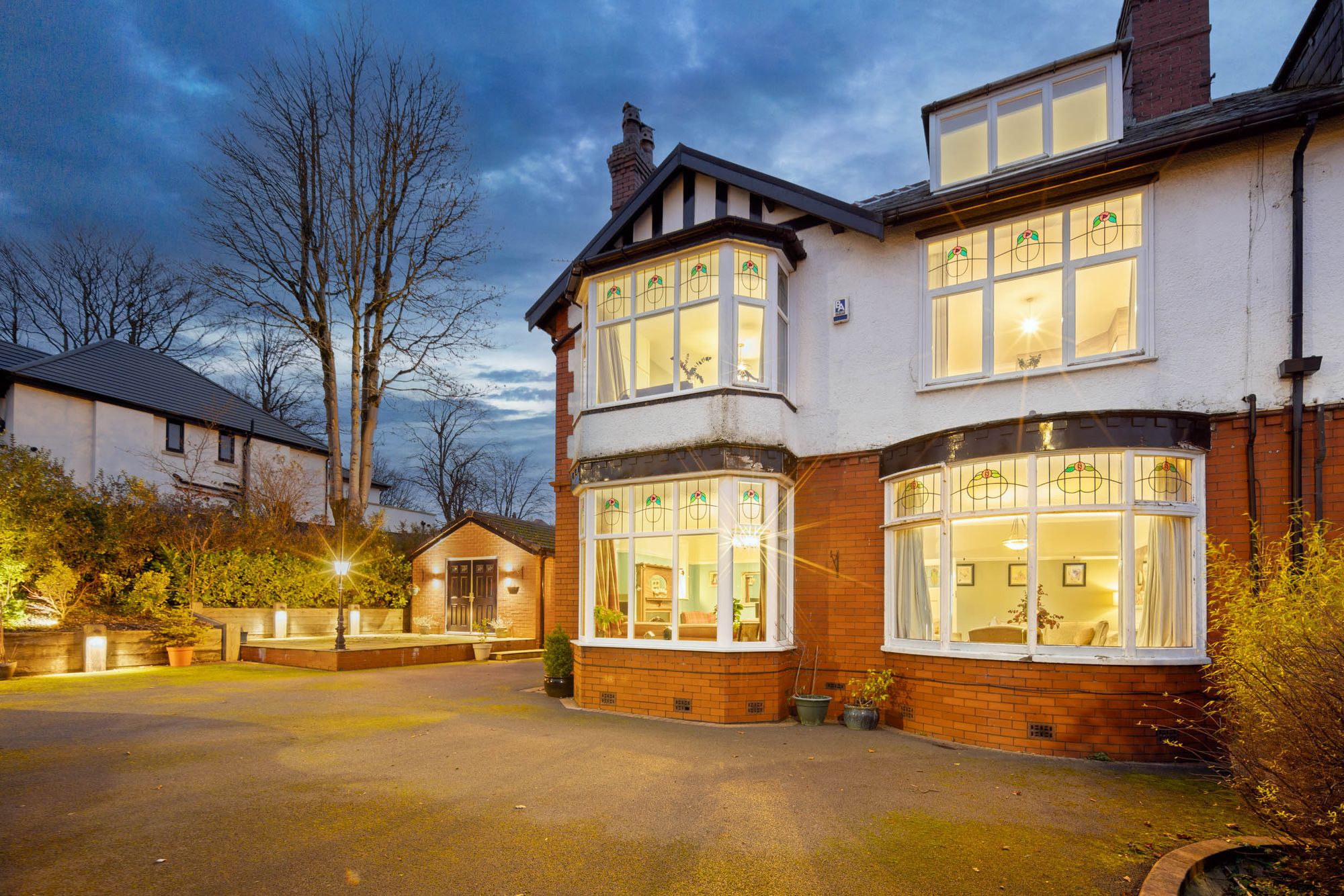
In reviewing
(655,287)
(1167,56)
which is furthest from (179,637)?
(1167,56)

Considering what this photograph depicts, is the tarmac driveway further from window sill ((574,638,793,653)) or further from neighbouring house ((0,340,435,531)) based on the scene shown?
neighbouring house ((0,340,435,531))

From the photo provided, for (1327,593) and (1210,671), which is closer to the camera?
(1327,593)

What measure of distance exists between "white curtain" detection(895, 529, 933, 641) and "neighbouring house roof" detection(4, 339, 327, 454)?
2550 cm

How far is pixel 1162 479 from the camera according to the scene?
7891 mm

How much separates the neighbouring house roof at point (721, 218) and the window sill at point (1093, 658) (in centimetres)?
517

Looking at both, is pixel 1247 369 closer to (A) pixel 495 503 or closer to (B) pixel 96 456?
(B) pixel 96 456

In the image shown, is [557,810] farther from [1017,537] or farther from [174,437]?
[174,437]

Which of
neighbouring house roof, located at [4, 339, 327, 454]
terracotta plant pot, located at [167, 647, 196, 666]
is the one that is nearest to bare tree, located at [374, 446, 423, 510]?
neighbouring house roof, located at [4, 339, 327, 454]

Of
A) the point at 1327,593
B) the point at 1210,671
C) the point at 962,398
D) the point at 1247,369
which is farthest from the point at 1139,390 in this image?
the point at 1327,593

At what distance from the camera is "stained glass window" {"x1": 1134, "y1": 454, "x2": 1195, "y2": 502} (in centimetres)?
785

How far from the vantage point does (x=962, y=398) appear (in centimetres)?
917

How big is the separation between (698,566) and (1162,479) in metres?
5.35

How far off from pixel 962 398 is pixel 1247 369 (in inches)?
110

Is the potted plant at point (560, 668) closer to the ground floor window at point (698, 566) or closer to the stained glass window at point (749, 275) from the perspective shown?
the ground floor window at point (698, 566)
